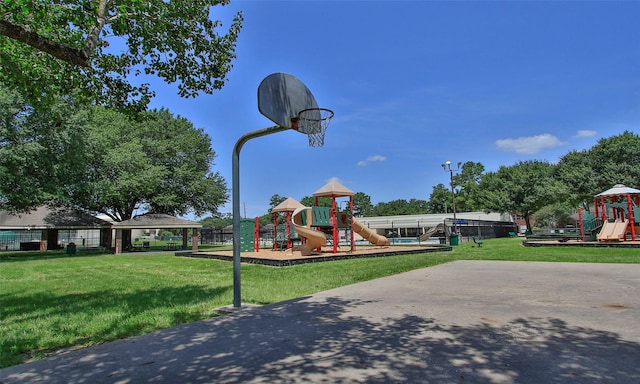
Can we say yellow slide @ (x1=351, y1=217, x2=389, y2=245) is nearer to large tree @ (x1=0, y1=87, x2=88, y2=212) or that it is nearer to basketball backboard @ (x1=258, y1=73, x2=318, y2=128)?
basketball backboard @ (x1=258, y1=73, x2=318, y2=128)

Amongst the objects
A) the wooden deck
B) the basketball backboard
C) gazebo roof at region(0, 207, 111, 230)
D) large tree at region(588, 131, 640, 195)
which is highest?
large tree at region(588, 131, 640, 195)

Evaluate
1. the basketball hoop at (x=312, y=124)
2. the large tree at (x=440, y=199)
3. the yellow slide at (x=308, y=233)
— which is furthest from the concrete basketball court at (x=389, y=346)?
the large tree at (x=440, y=199)

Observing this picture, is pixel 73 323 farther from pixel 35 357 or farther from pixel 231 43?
pixel 231 43

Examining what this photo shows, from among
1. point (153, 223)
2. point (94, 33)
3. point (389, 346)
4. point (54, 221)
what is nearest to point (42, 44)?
point (94, 33)

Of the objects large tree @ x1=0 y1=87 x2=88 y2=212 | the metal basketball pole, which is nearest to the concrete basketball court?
the metal basketball pole

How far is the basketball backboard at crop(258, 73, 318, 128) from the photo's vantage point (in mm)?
6473

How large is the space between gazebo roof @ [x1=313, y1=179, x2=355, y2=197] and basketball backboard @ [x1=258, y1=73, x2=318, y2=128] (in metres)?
11.5

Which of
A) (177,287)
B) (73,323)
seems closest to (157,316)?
(73,323)

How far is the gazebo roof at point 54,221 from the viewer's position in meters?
30.4

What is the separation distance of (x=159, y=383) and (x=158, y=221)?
2990cm

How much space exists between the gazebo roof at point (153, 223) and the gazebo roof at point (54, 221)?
3.16 meters

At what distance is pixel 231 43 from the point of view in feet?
30.6

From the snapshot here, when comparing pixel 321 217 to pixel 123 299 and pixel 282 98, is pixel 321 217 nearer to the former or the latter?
pixel 123 299

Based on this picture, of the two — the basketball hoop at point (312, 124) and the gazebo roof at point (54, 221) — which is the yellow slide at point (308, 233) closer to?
the basketball hoop at point (312, 124)
